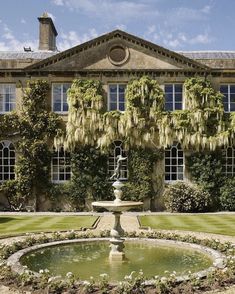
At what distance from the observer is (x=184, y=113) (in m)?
24.7

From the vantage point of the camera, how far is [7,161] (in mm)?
25203

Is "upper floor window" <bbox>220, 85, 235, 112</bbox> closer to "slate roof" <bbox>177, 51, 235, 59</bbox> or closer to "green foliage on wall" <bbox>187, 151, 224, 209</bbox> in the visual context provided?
"green foliage on wall" <bbox>187, 151, 224, 209</bbox>

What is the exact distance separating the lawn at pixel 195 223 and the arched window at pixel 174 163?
14.9ft

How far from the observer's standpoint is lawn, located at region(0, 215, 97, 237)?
1617 centimetres

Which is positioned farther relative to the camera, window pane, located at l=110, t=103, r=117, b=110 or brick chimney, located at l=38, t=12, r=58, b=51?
brick chimney, located at l=38, t=12, r=58, b=51

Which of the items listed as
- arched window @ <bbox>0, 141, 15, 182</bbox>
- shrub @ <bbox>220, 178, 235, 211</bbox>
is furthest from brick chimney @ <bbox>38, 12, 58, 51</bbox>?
shrub @ <bbox>220, 178, 235, 211</bbox>

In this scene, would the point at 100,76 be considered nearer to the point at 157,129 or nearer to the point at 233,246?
the point at 157,129

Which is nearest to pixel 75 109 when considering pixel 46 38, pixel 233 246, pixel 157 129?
pixel 157 129

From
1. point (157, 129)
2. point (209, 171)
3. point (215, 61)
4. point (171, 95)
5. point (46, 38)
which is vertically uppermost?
point (46, 38)

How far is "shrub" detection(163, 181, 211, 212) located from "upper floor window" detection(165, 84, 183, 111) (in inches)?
168

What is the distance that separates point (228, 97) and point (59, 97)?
A: 919 centimetres

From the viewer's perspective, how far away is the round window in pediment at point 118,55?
25.1 metres

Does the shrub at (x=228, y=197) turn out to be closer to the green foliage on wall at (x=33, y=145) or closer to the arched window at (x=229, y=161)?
the arched window at (x=229, y=161)

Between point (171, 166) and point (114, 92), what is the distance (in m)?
5.06
